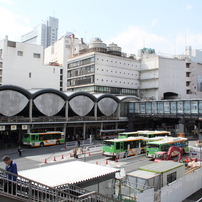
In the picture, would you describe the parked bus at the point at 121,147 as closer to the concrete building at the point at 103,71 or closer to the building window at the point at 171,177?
the building window at the point at 171,177

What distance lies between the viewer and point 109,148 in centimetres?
3172

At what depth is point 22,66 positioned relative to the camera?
72312 millimetres

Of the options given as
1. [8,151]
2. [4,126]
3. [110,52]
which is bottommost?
[8,151]

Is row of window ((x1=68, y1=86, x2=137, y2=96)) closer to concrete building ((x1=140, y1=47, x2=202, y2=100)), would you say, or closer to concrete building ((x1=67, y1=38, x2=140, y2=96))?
concrete building ((x1=67, y1=38, x2=140, y2=96))

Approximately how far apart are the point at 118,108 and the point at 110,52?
25.6m

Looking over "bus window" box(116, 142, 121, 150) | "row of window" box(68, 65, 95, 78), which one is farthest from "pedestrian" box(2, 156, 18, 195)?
"row of window" box(68, 65, 95, 78)

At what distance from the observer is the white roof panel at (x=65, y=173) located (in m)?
12.4

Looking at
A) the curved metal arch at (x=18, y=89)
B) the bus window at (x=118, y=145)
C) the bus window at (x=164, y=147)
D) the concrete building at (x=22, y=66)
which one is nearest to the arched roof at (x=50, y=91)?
the curved metal arch at (x=18, y=89)

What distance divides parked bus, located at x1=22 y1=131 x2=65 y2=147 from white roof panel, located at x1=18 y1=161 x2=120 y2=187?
26258mm

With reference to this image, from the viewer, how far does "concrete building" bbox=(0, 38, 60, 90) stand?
70.0m

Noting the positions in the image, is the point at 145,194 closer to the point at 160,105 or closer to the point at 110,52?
the point at 160,105

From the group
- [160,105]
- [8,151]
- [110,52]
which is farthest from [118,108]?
[8,151]

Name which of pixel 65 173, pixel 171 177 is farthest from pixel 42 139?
pixel 65 173

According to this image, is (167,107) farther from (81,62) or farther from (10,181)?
(10,181)
